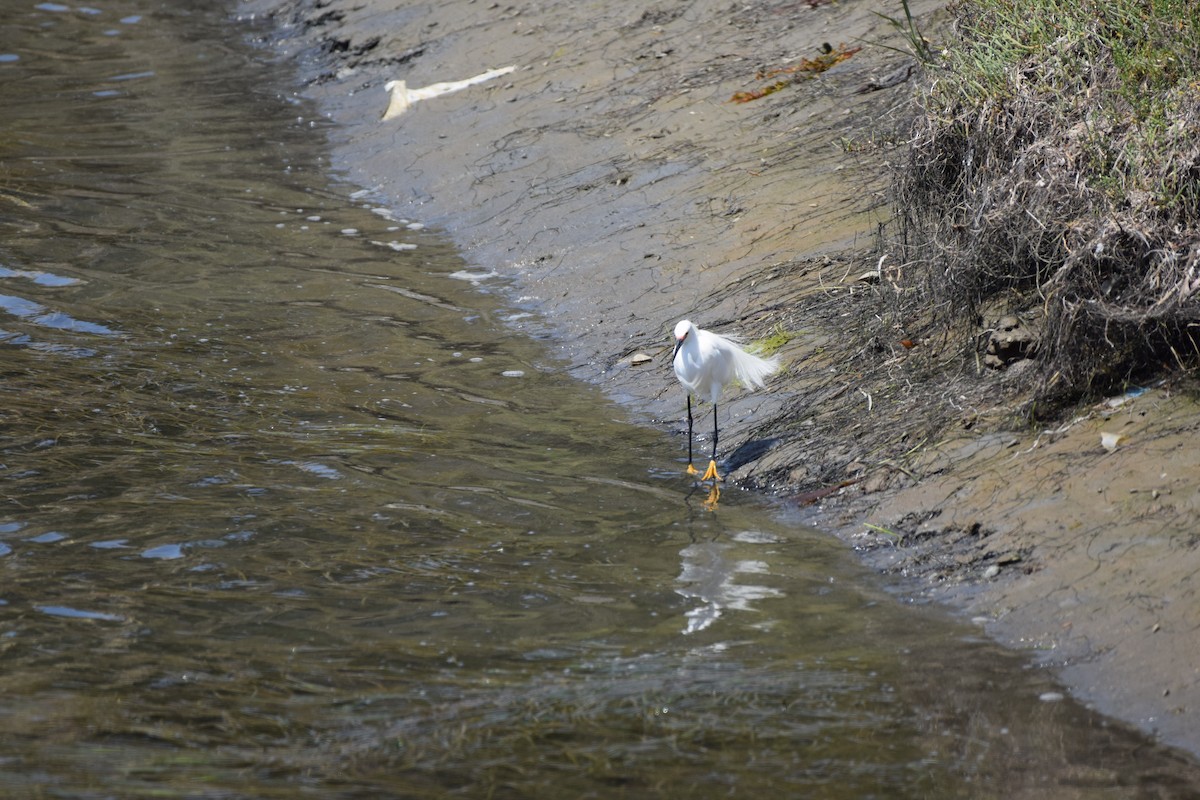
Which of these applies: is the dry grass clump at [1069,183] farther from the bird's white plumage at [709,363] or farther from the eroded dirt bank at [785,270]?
the bird's white plumage at [709,363]

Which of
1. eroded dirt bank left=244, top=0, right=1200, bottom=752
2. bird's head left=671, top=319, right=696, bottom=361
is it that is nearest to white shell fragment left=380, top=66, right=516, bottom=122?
eroded dirt bank left=244, top=0, right=1200, bottom=752

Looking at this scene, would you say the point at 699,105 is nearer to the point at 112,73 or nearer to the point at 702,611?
the point at 702,611

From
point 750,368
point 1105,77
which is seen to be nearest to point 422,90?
point 750,368

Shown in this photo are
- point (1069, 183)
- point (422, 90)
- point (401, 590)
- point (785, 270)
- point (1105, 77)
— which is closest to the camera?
point (401, 590)

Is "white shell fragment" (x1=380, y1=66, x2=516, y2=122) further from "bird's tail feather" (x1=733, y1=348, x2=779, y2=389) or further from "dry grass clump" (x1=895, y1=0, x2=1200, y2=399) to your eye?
"bird's tail feather" (x1=733, y1=348, x2=779, y2=389)

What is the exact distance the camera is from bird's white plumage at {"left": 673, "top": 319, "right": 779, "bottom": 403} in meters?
6.32

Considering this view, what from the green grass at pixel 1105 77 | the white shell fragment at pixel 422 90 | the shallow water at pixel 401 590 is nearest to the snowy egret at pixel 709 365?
the shallow water at pixel 401 590

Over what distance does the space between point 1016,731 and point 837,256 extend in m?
3.92

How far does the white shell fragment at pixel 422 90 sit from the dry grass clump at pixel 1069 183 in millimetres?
5956

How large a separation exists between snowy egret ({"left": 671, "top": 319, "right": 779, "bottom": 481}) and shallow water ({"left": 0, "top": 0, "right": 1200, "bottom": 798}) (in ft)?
1.55

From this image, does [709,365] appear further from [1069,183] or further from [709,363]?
[1069,183]

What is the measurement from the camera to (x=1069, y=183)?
18.5 ft

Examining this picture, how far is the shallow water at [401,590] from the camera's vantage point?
3.76 m

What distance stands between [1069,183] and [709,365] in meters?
1.85
